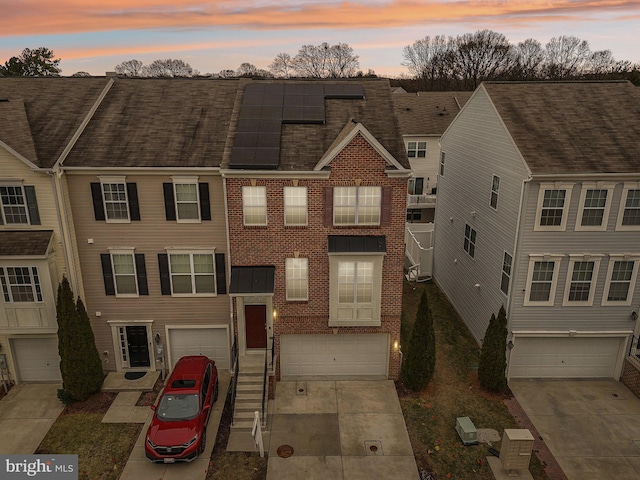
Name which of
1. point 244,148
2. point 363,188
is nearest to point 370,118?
point 363,188

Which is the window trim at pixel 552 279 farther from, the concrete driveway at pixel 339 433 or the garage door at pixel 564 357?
the concrete driveway at pixel 339 433

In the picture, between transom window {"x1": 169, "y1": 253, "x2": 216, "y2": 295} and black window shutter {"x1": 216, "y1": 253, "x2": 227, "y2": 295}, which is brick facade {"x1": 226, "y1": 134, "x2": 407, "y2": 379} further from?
transom window {"x1": 169, "y1": 253, "x2": 216, "y2": 295}

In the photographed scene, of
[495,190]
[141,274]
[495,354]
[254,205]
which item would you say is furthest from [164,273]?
[495,190]

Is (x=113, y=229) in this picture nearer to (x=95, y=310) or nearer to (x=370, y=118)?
(x=95, y=310)

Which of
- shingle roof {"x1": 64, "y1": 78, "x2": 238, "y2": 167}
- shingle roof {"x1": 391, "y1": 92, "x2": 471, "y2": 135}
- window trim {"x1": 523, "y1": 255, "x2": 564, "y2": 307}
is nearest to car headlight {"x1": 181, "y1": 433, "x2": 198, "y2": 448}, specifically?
shingle roof {"x1": 64, "y1": 78, "x2": 238, "y2": 167}

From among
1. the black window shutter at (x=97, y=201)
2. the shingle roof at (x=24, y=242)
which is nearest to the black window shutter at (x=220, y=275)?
the black window shutter at (x=97, y=201)
